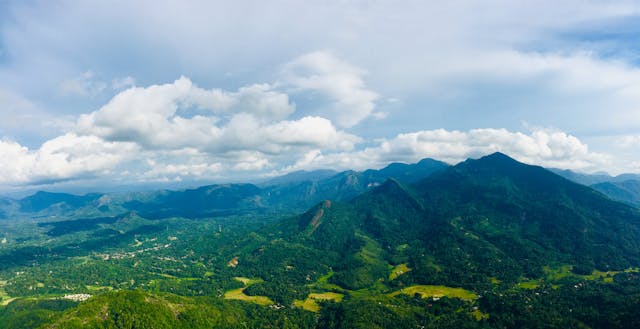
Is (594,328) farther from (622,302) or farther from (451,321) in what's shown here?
(451,321)

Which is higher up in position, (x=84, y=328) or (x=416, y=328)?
(x=84, y=328)

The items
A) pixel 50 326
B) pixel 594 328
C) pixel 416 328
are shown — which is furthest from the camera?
pixel 416 328

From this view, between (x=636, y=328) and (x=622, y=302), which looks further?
(x=622, y=302)

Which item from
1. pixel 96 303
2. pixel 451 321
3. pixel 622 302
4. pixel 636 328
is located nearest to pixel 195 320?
pixel 96 303

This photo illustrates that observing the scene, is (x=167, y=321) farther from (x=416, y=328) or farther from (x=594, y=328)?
(x=594, y=328)

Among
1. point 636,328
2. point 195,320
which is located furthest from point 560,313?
point 195,320

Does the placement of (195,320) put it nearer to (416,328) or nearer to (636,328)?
(416,328)

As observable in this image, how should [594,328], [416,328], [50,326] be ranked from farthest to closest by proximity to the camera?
[416,328] → [594,328] → [50,326]

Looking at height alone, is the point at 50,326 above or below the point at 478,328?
above

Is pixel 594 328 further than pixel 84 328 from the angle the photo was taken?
Yes
